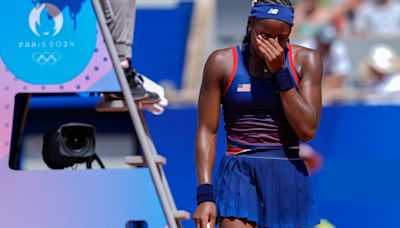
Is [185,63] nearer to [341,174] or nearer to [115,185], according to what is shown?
[341,174]

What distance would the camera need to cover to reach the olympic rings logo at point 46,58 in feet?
A: 15.8

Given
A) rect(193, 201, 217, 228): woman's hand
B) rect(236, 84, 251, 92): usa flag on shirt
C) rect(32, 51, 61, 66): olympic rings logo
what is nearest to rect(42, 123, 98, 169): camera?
rect(32, 51, 61, 66): olympic rings logo

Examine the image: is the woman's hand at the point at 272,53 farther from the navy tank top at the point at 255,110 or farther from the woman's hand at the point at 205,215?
the woman's hand at the point at 205,215

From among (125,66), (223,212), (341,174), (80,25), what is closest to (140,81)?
(125,66)

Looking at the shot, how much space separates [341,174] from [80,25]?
4404 mm

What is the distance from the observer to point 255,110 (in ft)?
15.3

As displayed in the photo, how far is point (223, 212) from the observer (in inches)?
181

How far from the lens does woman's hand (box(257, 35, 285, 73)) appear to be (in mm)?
4414

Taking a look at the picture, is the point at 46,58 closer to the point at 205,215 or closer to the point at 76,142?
the point at 76,142

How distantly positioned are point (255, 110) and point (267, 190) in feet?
1.33

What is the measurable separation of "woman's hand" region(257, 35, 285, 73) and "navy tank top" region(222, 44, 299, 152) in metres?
0.16

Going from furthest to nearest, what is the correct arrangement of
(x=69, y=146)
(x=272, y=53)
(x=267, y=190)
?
(x=69, y=146)
(x=267, y=190)
(x=272, y=53)

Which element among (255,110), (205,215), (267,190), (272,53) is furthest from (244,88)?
(205,215)

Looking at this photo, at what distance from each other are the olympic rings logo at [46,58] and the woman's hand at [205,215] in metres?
1.08
